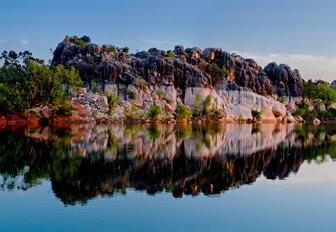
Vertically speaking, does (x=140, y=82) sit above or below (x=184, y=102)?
above

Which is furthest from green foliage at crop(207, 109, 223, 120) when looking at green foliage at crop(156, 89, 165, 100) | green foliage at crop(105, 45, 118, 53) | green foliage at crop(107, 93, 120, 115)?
green foliage at crop(105, 45, 118, 53)

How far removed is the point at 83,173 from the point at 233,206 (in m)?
8.23

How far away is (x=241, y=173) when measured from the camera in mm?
23125

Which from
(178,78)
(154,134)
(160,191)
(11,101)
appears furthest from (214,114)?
(160,191)

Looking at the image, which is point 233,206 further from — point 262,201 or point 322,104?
point 322,104

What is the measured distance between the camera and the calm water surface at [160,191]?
13.6 metres

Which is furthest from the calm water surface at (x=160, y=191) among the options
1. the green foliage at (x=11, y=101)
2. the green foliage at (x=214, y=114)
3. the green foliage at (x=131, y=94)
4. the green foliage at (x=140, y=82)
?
the green foliage at (x=214, y=114)

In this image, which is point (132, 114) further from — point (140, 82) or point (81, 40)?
point (81, 40)

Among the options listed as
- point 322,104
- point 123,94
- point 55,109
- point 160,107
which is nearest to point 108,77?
point 123,94

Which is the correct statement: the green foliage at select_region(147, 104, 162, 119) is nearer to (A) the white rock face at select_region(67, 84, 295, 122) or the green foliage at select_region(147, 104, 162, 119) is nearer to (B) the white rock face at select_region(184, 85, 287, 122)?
(A) the white rock face at select_region(67, 84, 295, 122)

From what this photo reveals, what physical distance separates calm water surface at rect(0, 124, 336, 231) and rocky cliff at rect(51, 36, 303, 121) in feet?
213

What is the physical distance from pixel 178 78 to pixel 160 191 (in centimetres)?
9517

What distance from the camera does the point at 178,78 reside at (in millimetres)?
112000

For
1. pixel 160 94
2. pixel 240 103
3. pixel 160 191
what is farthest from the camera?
pixel 240 103
